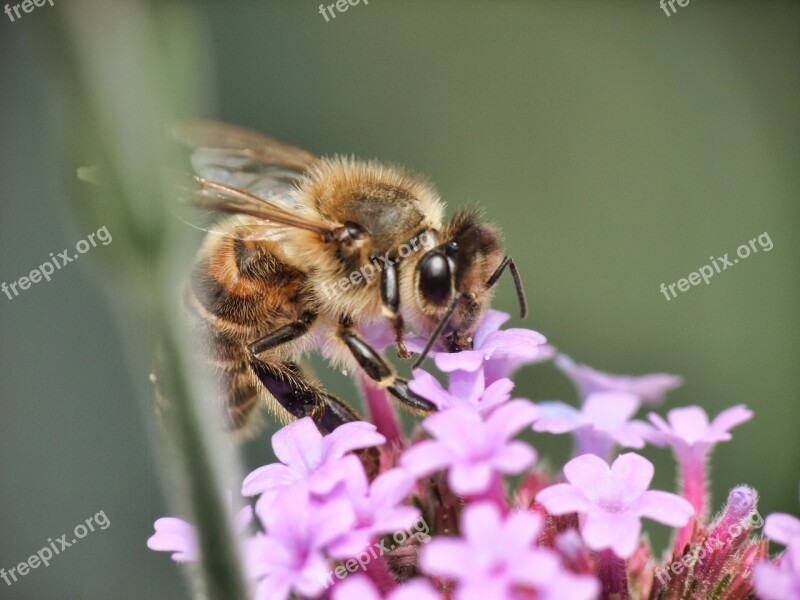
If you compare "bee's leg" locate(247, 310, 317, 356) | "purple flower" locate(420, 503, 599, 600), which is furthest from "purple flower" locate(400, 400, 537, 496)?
"bee's leg" locate(247, 310, 317, 356)

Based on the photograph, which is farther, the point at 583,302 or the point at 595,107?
the point at 595,107

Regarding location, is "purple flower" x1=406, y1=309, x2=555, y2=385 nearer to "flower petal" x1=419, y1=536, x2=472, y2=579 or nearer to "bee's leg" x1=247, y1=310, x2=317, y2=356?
"bee's leg" x1=247, y1=310, x2=317, y2=356

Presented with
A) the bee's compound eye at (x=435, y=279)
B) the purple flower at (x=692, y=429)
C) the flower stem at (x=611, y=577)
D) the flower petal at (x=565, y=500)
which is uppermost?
the bee's compound eye at (x=435, y=279)

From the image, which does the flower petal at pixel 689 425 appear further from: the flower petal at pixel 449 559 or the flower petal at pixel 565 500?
the flower petal at pixel 449 559

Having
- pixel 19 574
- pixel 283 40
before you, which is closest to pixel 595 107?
pixel 283 40

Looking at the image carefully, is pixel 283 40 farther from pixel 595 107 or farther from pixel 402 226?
pixel 402 226

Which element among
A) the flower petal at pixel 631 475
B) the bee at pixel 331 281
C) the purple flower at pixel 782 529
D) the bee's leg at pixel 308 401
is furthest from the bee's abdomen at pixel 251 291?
the purple flower at pixel 782 529
